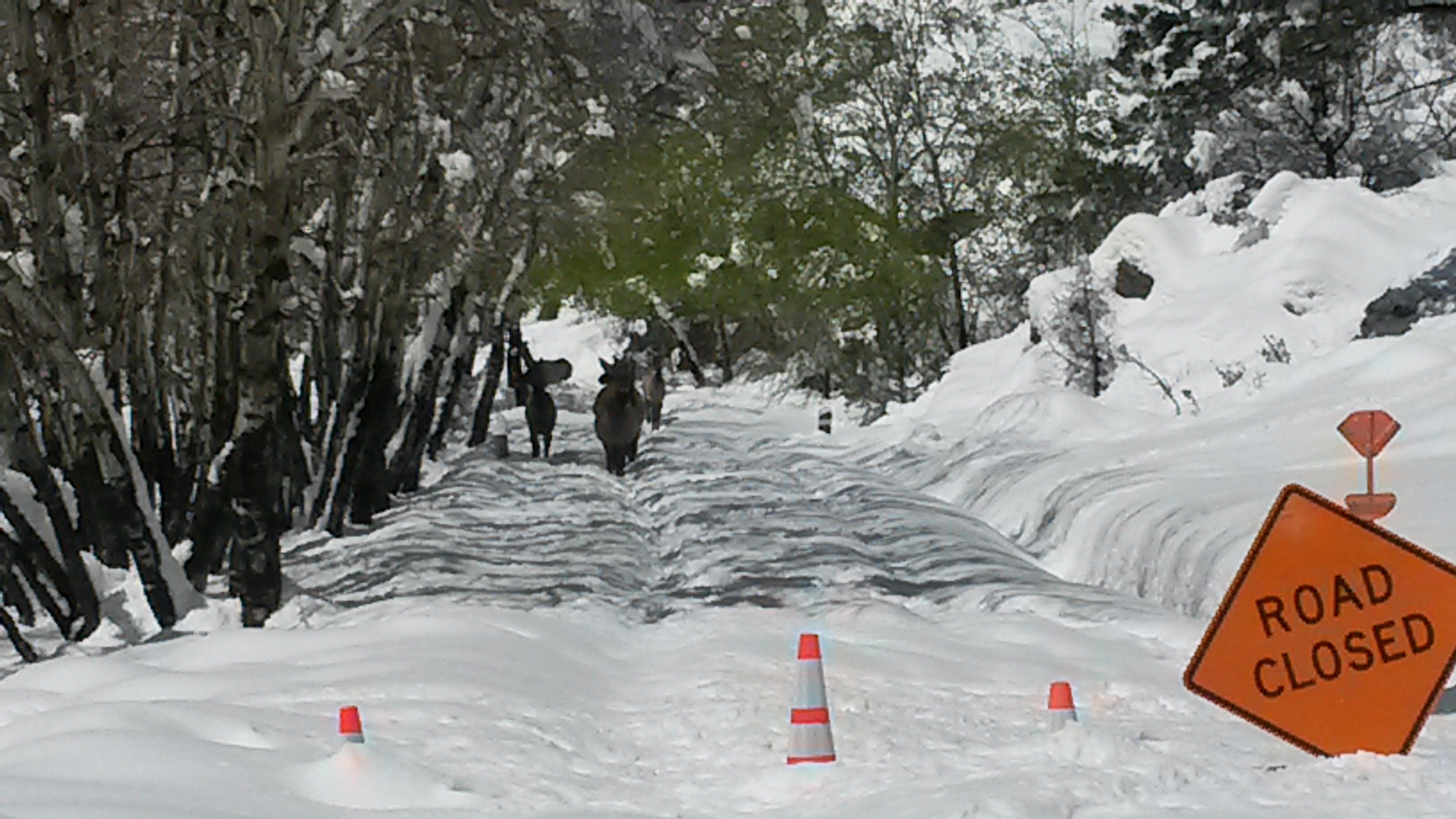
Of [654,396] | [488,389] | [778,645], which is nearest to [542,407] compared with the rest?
[488,389]

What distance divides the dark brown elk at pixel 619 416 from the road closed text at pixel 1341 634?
2086cm

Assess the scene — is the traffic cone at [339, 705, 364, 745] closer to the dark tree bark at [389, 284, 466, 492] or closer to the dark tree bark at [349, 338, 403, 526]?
the dark tree bark at [349, 338, 403, 526]

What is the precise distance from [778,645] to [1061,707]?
367cm

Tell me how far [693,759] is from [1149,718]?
221cm

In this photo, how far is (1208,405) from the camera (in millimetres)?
26891

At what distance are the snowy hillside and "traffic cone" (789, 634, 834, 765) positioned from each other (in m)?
5.88

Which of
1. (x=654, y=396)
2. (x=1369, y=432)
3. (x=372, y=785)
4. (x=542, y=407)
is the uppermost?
(x=654, y=396)

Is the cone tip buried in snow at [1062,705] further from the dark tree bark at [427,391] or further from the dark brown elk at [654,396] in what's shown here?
the dark brown elk at [654,396]

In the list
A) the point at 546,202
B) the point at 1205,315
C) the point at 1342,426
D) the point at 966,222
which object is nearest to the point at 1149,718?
the point at 1342,426

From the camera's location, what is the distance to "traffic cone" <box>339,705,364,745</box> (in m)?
7.30

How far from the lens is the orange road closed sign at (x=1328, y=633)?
313 inches

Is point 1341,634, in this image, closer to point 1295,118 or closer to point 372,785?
point 372,785

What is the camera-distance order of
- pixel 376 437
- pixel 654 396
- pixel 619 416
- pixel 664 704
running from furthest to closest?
pixel 654 396 → pixel 619 416 → pixel 376 437 → pixel 664 704

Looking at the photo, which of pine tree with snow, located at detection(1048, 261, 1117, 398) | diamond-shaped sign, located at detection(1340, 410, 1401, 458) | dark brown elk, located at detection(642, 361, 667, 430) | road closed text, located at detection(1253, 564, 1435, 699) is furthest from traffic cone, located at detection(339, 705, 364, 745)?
dark brown elk, located at detection(642, 361, 667, 430)
